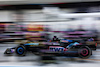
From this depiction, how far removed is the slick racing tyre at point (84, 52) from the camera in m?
2.49

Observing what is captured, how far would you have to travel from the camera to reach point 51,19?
8.04 ft

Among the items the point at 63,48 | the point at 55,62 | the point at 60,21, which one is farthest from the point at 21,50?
the point at 60,21

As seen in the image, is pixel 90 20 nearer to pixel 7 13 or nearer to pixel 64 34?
pixel 64 34

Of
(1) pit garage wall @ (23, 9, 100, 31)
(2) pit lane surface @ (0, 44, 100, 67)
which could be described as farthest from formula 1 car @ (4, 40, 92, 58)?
(1) pit garage wall @ (23, 9, 100, 31)

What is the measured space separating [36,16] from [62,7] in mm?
801

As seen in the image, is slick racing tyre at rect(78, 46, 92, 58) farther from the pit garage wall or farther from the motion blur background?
the pit garage wall

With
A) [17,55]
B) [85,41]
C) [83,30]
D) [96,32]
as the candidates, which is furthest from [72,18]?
[17,55]

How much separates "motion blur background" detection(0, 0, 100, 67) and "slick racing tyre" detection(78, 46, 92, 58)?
14 centimetres

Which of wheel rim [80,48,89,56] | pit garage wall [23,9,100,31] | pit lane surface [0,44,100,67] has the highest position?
pit garage wall [23,9,100,31]

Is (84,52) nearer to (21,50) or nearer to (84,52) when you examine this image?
(84,52)

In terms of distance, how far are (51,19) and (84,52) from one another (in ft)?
4.04

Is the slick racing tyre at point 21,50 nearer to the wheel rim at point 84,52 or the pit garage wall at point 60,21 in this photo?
the pit garage wall at point 60,21

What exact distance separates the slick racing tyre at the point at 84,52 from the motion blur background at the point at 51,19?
0.46ft

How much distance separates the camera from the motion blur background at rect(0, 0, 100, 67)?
8.20 feet
